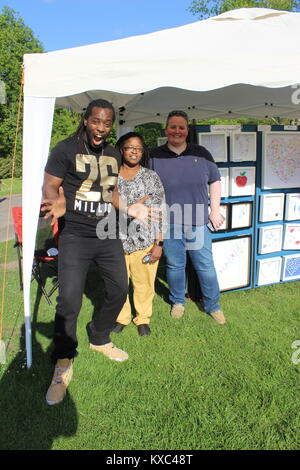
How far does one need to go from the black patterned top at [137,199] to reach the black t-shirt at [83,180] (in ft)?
1.19

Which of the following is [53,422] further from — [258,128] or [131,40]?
[258,128]

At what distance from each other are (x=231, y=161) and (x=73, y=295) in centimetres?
231

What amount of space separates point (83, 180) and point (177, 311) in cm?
185

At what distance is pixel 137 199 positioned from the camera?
9.64 ft

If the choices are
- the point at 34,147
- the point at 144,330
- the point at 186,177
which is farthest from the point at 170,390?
the point at 34,147

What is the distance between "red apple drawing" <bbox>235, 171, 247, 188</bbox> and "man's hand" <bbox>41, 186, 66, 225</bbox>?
215cm

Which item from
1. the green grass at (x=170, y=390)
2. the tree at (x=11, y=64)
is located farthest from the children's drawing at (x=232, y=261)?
the tree at (x=11, y=64)

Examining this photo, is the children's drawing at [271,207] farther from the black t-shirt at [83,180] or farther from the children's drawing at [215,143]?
the black t-shirt at [83,180]

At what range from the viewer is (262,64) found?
244cm

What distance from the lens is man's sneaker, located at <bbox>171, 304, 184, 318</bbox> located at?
3561 millimetres

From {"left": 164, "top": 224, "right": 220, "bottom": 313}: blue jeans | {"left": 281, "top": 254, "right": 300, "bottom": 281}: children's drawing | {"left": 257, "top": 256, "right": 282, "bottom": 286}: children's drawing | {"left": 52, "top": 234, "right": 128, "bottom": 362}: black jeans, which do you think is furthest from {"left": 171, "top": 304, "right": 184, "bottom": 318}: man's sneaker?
{"left": 281, "top": 254, "right": 300, "bottom": 281}: children's drawing

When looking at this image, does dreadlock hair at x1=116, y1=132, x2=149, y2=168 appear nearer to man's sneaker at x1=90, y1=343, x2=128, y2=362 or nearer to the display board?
the display board

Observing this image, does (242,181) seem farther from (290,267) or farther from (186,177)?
(290,267)
